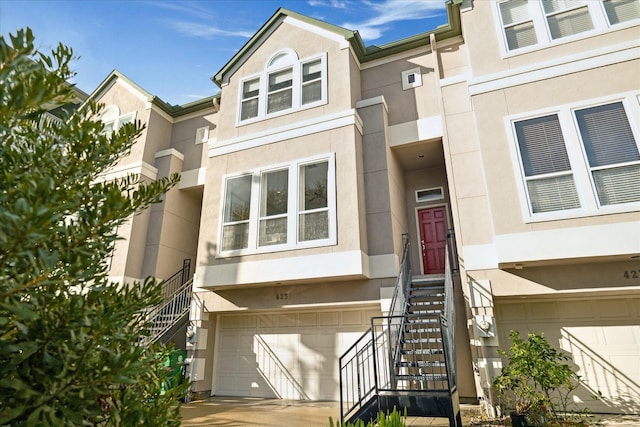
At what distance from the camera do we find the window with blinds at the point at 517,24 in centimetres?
779

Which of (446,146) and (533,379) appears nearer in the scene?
(533,379)

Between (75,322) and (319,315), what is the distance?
764 centimetres

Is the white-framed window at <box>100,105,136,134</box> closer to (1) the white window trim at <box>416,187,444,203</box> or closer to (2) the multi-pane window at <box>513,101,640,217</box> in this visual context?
(1) the white window trim at <box>416,187,444,203</box>

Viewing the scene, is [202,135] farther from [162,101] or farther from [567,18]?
[567,18]

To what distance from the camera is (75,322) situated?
1594mm

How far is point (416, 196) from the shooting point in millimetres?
10156

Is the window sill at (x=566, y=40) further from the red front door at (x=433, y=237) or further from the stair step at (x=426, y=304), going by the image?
the stair step at (x=426, y=304)

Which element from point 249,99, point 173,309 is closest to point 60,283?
point 173,309

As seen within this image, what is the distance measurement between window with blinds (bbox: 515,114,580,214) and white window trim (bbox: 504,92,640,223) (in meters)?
0.07

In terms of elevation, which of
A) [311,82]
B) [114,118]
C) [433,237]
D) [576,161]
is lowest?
[433,237]

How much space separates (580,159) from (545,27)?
3.25 meters

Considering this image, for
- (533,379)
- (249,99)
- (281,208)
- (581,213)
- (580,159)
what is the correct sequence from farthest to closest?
(249,99) → (281,208) → (580,159) → (581,213) → (533,379)

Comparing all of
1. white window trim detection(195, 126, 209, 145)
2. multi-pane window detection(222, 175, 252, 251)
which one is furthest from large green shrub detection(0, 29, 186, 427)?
white window trim detection(195, 126, 209, 145)

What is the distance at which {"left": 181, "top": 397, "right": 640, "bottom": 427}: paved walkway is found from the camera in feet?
19.7
